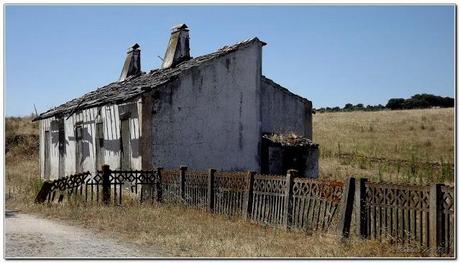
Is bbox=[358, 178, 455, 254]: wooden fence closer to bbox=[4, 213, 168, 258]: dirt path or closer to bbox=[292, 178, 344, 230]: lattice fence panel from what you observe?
bbox=[292, 178, 344, 230]: lattice fence panel

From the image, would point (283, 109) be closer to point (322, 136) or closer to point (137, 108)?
point (137, 108)

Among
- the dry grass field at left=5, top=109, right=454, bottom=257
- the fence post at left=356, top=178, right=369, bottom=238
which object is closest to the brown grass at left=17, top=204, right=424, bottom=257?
the dry grass field at left=5, top=109, right=454, bottom=257

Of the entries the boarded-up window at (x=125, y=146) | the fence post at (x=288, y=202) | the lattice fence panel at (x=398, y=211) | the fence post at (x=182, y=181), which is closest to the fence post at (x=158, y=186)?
the fence post at (x=182, y=181)

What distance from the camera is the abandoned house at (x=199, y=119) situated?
55.2 feet

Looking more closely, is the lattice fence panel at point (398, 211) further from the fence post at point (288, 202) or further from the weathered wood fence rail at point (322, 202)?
the fence post at point (288, 202)

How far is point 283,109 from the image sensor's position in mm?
20750

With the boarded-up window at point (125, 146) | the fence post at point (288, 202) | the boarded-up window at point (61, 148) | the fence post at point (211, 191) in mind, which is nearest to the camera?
the fence post at point (288, 202)

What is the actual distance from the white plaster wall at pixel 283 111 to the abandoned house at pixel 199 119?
37 mm

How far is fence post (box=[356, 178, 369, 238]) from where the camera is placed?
920 centimetres

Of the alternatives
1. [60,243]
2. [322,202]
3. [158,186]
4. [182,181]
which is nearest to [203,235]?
[322,202]

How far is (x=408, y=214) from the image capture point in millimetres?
8367

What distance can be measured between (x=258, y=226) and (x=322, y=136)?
2858 centimetres

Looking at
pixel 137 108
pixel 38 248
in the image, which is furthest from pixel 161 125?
pixel 38 248

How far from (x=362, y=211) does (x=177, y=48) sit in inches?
531
